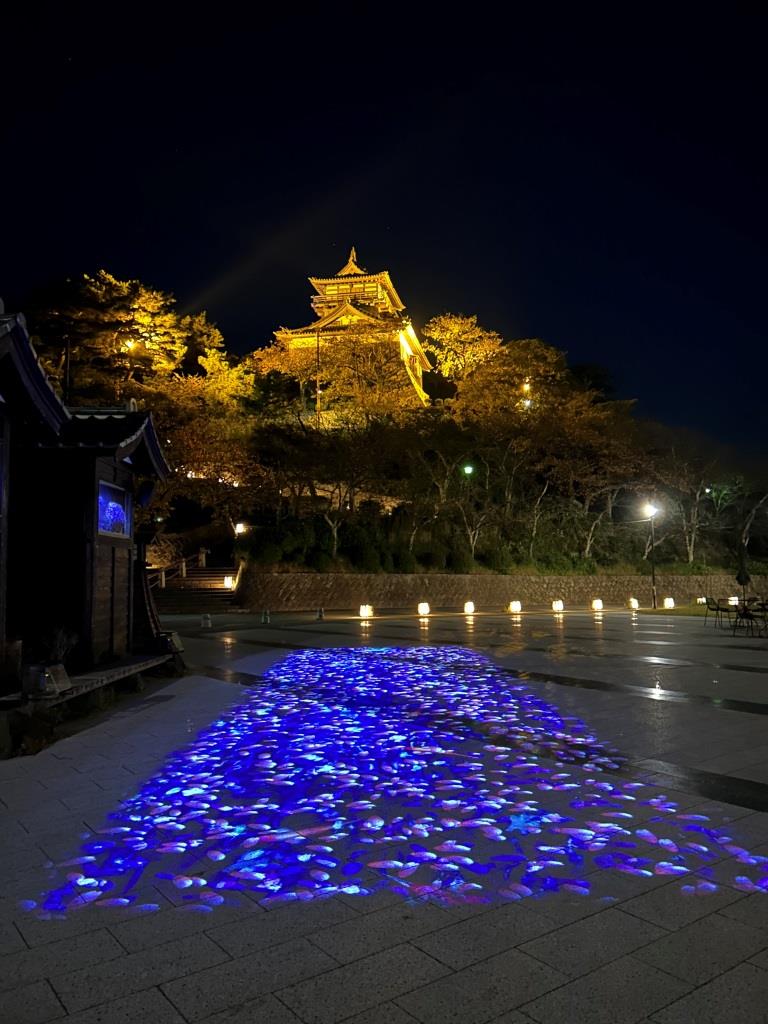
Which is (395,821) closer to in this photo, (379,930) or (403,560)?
(379,930)

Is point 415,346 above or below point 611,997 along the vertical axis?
above

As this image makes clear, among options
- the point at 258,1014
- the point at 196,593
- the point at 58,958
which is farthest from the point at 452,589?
the point at 258,1014

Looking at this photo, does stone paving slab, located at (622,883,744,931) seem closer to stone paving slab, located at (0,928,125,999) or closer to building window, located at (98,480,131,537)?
stone paving slab, located at (0,928,125,999)

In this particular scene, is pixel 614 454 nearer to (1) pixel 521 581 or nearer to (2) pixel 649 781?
(1) pixel 521 581

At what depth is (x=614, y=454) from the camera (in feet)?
140

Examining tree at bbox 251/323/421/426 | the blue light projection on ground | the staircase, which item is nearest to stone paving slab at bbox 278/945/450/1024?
the blue light projection on ground

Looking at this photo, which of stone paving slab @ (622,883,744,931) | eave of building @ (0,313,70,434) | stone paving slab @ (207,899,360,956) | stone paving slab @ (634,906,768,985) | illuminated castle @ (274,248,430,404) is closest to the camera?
stone paving slab @ (634,906,768,985)

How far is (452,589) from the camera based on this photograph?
3816 centimetres

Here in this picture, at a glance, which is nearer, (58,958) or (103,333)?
(58,958)

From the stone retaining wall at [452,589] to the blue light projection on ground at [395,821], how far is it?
24.5 metres

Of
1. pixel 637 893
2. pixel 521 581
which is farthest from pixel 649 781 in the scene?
pixel 521 581

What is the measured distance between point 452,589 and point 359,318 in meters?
23.2

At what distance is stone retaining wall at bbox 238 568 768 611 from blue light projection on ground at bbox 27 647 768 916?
24543mm

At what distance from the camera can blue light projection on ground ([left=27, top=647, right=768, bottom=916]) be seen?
4113 mm
